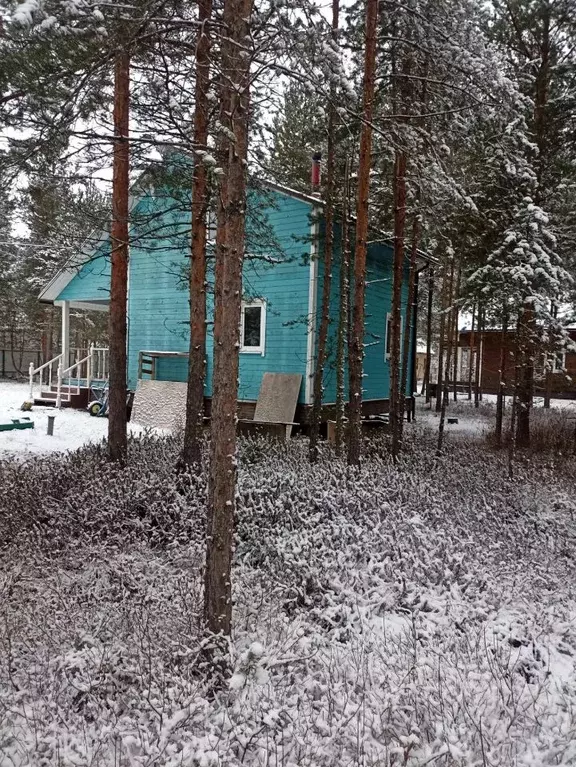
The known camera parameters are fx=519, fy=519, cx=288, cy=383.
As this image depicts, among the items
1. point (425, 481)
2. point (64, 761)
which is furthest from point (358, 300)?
point (64, 761)

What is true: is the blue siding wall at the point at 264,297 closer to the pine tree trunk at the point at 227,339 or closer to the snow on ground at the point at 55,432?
the snow on ground at the point at 55,432

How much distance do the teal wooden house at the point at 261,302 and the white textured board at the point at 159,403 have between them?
75 centimetres

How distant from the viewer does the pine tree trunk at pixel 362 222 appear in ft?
27.8

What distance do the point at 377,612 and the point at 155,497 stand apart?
3700 mm

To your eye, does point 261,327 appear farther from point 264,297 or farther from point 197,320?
point 197,320

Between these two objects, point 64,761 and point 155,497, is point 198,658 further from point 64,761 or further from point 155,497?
point 155,497

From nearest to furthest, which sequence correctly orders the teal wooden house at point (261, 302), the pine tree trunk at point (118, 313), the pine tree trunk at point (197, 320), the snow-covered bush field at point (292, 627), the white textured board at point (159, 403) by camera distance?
1. the snow-covered bush field at point (292, 627)
2. the pine tree trunk at point (197, 320)
3. the pine tree trunk at point (118, 313)
4. the teal wooden house at point (261, 302)
5. the white textured board at point (159, 403)

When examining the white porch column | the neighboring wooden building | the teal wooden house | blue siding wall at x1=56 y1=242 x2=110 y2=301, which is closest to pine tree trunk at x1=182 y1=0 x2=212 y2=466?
the teal wooden house

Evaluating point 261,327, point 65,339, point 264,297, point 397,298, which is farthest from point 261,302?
point 65,339

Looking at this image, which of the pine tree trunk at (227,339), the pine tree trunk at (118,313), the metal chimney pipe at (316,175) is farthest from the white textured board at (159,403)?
the pine tree trunk at (227,339)

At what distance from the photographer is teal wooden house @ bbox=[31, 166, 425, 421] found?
45.3 ft

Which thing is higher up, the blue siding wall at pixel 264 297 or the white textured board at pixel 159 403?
the blue siding wall at pixel 264 297

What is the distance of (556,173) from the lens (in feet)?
42.6

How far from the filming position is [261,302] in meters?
14.9
